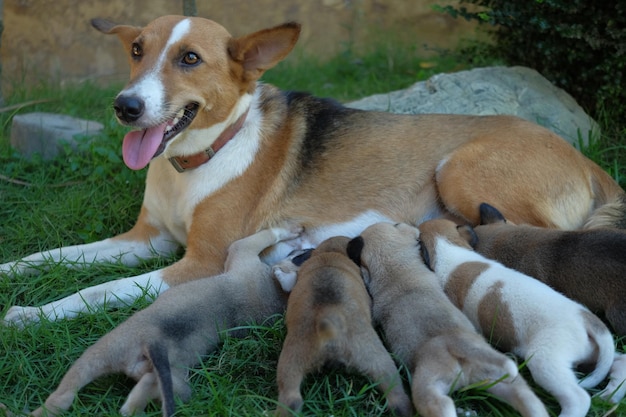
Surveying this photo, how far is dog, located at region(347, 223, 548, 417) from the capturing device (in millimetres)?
2799

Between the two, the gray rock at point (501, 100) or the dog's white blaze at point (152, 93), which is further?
the gray rock at point (501, 100)

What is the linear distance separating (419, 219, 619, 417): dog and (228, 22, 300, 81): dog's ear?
1352mm

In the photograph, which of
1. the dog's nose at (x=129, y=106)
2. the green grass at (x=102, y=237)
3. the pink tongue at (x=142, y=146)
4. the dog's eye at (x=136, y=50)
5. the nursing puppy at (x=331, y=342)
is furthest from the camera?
the dog's eye at (x=136, y=50)

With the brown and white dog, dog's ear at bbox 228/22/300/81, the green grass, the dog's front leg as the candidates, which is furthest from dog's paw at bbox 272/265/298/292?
dog's ear at bbox 228/22/300/81

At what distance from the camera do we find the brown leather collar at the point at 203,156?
4.23 m

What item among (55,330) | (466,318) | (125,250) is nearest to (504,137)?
(466,318)

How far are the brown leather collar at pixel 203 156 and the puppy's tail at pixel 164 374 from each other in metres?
1.44

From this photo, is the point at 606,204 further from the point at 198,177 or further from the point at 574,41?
the point at 198,177

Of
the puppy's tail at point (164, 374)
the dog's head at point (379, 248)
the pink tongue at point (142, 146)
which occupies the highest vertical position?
the pink tongue at point (142, 146)

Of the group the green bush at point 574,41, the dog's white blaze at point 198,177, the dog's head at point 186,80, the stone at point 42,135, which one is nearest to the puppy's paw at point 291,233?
the dog's white blaze at point 198,177

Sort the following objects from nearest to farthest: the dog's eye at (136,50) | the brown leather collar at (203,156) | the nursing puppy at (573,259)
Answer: the nursing puppy at (573,259) → the dog's eye at (136,50) → the brown leather collar at (203,156)

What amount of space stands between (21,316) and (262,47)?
1.90 meters

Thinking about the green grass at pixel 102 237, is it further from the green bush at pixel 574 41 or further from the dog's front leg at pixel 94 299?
the green bush at pixel 574 41

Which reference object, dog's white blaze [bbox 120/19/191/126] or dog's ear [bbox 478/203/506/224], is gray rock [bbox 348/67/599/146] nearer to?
dog's ear [bbox 478/203/506/224]
